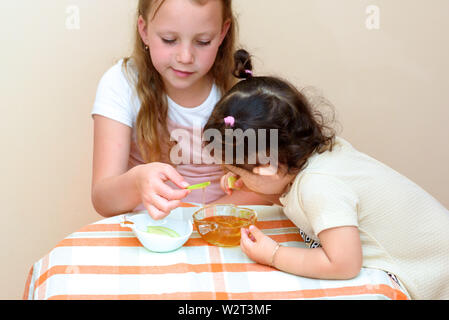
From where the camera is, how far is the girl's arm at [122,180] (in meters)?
0.96

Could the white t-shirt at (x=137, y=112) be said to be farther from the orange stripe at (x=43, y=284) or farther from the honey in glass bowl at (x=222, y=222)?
the orange stripe at (x=43, y=284)

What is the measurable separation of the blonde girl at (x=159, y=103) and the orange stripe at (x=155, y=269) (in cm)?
12

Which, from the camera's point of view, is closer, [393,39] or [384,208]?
[384,208]

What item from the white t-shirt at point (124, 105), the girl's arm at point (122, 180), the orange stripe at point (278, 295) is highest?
the white t-shirt at point (124, 105)

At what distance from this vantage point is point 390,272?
3.02 feet

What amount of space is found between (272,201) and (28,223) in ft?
3.19

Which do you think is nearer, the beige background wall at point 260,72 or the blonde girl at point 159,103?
the blonde girl at point 159,103

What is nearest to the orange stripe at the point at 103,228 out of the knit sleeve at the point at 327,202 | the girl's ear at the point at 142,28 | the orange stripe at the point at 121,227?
the orange stripe at the point at 121,227

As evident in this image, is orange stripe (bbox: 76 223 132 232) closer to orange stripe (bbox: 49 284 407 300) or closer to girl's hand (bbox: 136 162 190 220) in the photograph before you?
girl's hand (bbox: 136 162 190 220)

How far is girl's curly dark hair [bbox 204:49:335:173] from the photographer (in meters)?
0.97

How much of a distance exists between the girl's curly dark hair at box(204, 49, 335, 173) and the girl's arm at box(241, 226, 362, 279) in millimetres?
162

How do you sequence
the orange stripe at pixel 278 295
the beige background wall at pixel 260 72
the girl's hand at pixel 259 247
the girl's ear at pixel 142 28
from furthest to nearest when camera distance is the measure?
the beige background wall at pixel 260 72, the girl's ear at pixel 142 28, the girl's hand at pixel 259 247, the orange stripe at pixel 278 295
